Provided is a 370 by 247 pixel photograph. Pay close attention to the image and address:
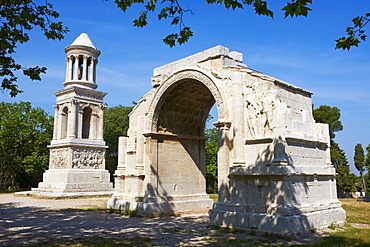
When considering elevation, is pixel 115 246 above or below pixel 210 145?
below


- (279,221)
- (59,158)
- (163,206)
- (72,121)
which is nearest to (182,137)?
(163,206)

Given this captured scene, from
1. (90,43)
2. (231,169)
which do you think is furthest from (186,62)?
(90,43)

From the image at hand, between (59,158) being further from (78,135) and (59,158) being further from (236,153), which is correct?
(236,153)

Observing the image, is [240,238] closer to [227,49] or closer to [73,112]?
[227,49]

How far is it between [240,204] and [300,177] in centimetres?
189

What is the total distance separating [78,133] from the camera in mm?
23469

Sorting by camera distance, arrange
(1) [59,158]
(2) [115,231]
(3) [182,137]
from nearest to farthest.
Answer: (2) [115,231], (3) [182,137], (1) [59,158]

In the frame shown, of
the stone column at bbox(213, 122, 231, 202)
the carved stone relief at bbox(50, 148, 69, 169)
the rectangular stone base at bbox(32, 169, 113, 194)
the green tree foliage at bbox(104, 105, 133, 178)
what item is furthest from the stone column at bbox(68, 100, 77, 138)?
the stone column at bbox(213, 122, 231, 202)

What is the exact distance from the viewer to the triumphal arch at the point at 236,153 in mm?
9070

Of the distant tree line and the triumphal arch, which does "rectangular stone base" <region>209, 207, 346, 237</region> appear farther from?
the distant tree line

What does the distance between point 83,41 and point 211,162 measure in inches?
558

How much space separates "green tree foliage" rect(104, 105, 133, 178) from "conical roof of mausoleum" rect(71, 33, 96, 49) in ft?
37.0

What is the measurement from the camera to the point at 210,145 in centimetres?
2806

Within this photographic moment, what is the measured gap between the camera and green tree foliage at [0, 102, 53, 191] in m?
28.0
